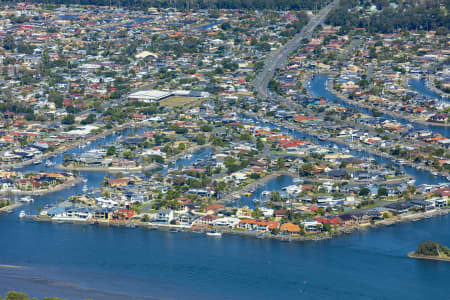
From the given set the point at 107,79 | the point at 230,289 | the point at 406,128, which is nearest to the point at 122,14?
the point at 107,79

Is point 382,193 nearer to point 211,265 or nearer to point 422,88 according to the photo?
point 211,265

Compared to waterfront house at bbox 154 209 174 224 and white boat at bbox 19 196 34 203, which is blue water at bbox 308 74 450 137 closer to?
waterfront house at bbox 154 209 174 224

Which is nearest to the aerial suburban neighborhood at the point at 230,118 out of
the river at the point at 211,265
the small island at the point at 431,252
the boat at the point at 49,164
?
the boat at the point at 49,164

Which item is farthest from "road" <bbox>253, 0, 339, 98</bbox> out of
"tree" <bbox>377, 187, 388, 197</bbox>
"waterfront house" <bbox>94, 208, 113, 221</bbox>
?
"waterfront house" <bbox>94, 208, 113, 221</bbox>

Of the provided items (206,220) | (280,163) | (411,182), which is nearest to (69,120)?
(280,163)

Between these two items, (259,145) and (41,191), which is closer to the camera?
(41,191)

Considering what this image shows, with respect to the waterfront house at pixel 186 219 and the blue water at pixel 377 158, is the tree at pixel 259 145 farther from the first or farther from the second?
the waterfront house at pixel 186 219

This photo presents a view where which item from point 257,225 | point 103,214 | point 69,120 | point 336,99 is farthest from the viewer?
point 336,99
